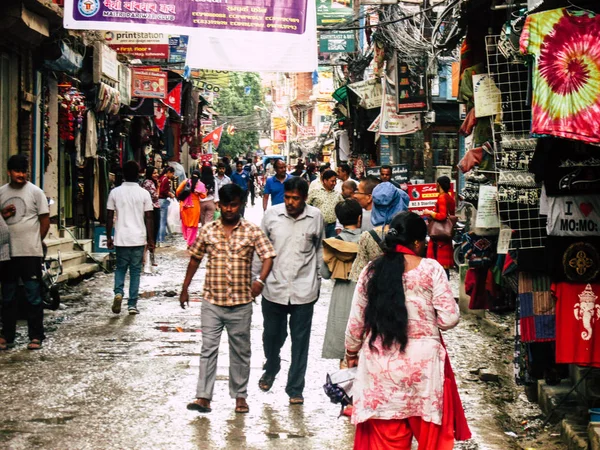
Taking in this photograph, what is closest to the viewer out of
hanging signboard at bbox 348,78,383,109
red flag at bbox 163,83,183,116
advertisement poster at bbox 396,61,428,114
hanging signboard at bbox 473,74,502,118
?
hanging signboard at bbox 473,74,502,118

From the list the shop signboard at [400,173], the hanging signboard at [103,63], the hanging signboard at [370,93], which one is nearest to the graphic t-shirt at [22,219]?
the hanging signboard at [103,63]

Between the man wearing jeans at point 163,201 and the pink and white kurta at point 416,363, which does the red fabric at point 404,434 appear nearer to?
the pink and white kurta at point 416,363

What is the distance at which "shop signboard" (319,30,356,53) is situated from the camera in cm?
2541

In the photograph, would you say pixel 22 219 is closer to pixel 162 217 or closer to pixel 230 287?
pixel 230 287

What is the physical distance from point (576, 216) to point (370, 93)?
17.7 m

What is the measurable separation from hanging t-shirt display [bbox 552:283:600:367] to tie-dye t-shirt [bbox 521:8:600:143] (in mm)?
1364

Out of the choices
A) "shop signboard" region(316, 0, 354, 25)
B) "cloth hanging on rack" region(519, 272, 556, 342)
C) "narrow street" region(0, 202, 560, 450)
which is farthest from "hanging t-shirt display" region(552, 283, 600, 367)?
"shop signboard" region(316, 0, 354, 25)

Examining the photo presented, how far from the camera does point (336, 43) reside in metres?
25.6

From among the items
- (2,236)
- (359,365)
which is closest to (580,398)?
(359,365)

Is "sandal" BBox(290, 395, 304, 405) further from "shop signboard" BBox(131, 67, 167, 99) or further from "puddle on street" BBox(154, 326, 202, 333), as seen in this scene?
"shop signboard" BBox(131, 67, 167, 99)

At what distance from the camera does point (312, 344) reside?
10453 mm

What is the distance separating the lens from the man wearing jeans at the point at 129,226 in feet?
39.2

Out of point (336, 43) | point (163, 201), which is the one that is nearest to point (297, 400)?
point (163, 201)

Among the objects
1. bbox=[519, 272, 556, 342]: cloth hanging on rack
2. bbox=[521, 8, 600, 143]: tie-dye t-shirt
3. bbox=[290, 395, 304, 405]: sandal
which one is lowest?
bbox=[290, 395, 304, 405]: sandal
